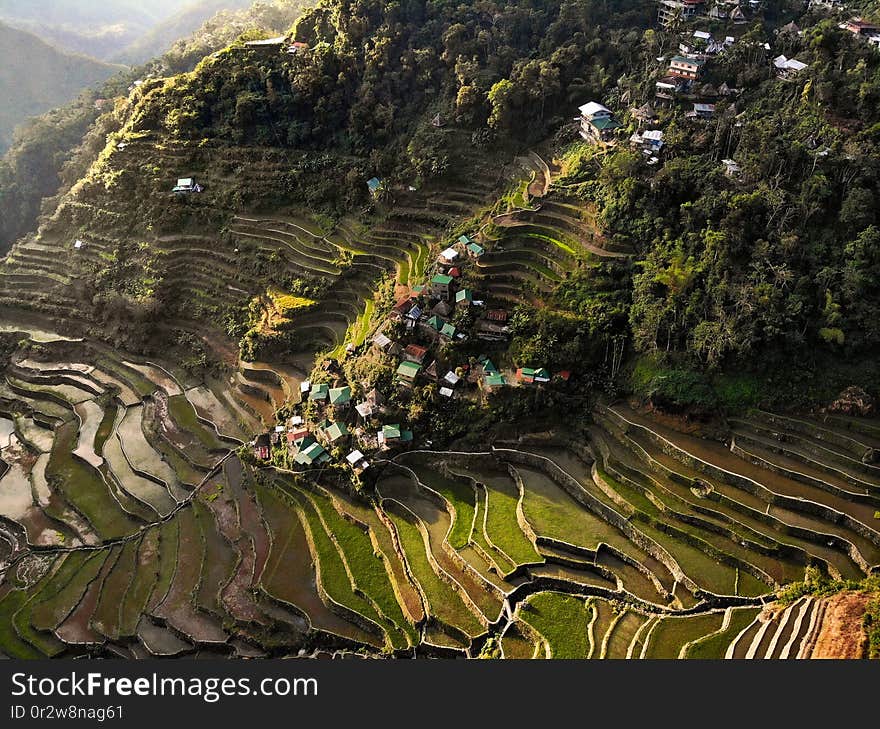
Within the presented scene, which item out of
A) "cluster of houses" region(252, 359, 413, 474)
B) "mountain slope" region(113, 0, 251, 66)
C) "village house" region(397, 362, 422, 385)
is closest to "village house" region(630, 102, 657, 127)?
"village house" region(397, 362, 422, 385)

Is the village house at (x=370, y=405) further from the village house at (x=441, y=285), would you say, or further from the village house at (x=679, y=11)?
the village house at (x=679, y=11)

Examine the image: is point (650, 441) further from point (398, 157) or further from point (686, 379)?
point (398, 157)

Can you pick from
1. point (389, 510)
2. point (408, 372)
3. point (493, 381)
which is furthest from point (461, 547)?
point (408, 372)

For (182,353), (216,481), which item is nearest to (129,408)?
(182,353)

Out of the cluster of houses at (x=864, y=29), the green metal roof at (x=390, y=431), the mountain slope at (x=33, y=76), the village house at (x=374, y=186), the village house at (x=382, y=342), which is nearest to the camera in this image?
the green metal roof at (x=390, y=431)

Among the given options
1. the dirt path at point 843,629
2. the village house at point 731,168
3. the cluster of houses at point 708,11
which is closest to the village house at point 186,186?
the village house at point 731,168

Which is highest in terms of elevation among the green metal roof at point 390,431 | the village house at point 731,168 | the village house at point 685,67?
the village house at point 685,67

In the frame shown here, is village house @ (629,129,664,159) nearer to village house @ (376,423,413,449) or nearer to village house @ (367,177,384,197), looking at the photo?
village house @ (367,177,384,197)
